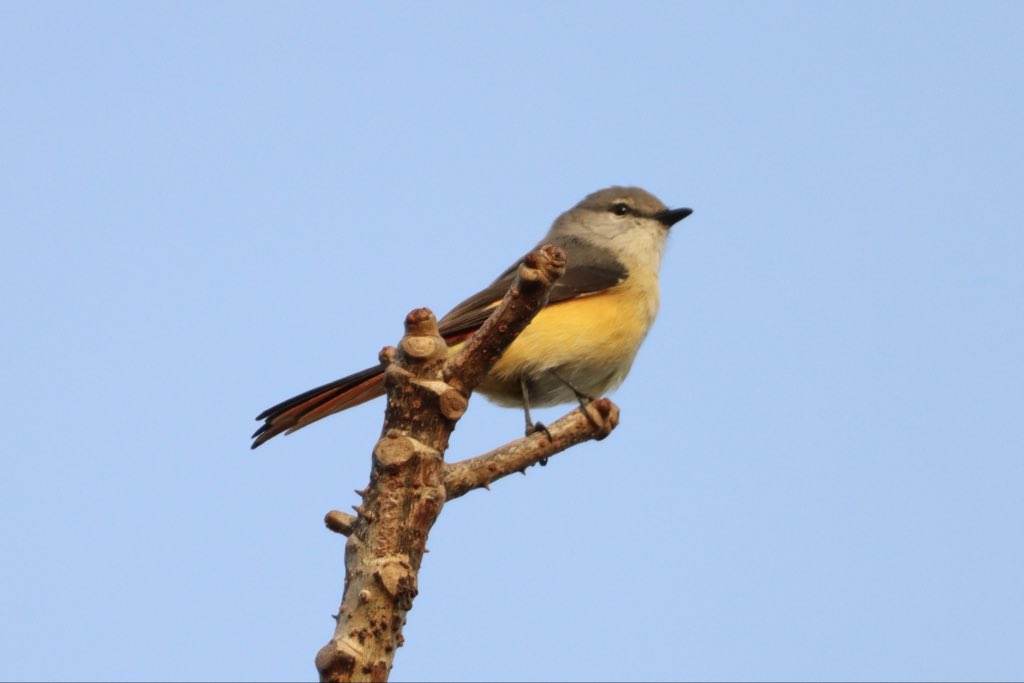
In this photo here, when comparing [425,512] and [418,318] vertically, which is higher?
[418,318]

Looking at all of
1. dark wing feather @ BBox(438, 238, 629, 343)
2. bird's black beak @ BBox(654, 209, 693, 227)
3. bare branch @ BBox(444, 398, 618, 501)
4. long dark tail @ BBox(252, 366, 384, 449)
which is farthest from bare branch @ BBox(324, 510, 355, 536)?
bird's black beak @ BBox(654, 209, 693, 227)

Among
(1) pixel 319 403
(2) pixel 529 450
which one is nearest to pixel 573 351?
(1) pixel 319 403

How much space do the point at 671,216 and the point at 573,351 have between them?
90.1 inches

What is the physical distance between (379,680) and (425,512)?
64 centimetres

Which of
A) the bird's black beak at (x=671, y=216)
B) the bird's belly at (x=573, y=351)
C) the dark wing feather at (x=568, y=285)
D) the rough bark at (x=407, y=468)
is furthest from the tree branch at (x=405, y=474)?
the bird's black beak at (x=671, y=216)

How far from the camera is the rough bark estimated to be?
396 cm

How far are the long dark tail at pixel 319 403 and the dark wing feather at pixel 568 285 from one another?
0.89 meters

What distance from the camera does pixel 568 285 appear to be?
7941mm

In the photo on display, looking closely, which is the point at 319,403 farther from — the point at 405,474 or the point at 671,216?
the point at 671,216

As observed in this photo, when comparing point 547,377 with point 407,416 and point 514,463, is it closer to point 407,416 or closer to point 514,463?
point 514,463

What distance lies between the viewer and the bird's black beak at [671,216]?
9.34 m

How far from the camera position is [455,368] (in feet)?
14.3

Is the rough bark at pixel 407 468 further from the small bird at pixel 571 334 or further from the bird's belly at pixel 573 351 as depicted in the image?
the bird's belly at pixel 573 351

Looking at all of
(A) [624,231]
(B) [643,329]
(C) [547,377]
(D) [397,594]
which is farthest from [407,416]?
(A) [624,231]
